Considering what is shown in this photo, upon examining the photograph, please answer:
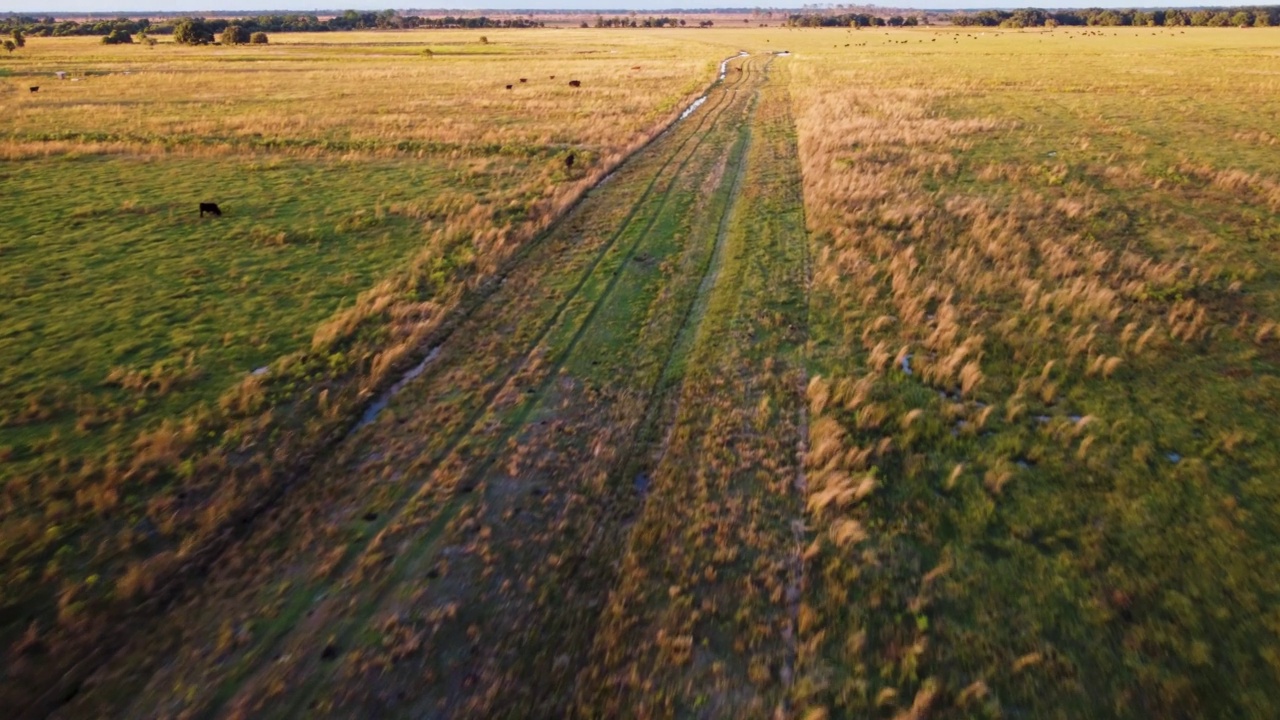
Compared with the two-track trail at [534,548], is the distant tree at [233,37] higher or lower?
higher

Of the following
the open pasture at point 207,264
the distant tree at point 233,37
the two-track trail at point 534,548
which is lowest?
the two-track trail at point 534,548

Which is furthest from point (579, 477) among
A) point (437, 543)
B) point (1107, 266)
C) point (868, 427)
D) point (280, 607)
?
point (1107, 266)

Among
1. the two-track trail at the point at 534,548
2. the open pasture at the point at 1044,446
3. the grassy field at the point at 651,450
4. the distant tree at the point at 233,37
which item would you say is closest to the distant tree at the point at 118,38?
the distant tree at the point at 233,37

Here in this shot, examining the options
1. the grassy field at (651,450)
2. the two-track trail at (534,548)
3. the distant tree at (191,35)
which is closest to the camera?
the two-track trail at (534,548)

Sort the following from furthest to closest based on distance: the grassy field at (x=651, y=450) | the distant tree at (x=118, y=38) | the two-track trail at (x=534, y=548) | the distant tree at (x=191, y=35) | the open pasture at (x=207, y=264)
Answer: the distant tree at (x=118, y=38) → the distant tree at (x=191, y=35) → the open pasture at (x=207, y=264) → the grassy field at (x=651, y=450) → the two-track trail at (x=534, y=548)

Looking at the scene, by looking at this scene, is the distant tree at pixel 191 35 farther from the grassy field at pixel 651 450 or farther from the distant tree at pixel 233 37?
the grassy field at pixel 651 450

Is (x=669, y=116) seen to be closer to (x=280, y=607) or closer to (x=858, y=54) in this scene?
(x=280, y=607)

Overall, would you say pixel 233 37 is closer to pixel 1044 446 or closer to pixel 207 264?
pixel 207 264
